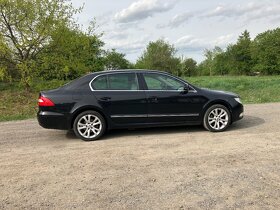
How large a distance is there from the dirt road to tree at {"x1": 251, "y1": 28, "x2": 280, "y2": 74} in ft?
195

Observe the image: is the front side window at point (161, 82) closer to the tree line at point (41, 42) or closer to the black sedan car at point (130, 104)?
the black sedan car at point (130, 104)

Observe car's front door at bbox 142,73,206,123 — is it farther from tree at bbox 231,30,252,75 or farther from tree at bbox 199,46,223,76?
tree at bbox 199,46,223,76

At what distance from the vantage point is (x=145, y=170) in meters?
4.92

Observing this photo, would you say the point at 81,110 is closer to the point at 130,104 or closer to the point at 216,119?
the point at 130,104

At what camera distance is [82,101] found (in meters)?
7.01

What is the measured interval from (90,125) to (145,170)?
253 centimetres

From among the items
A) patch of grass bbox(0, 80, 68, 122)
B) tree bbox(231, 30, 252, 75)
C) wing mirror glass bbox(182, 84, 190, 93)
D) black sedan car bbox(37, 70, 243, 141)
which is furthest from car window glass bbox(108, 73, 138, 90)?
tree bbox(231, 30, 252, 75)

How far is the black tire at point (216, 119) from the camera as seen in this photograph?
7434mm

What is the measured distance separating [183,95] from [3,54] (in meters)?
10.3

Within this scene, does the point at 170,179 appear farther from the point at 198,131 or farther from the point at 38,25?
the point at 38,25

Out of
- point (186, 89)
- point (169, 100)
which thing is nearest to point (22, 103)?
point (169, 100)

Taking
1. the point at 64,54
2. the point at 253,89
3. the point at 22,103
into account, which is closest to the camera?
the point at 22,103

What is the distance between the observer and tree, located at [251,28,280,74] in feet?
202

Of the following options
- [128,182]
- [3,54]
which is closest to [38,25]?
[3,54]
